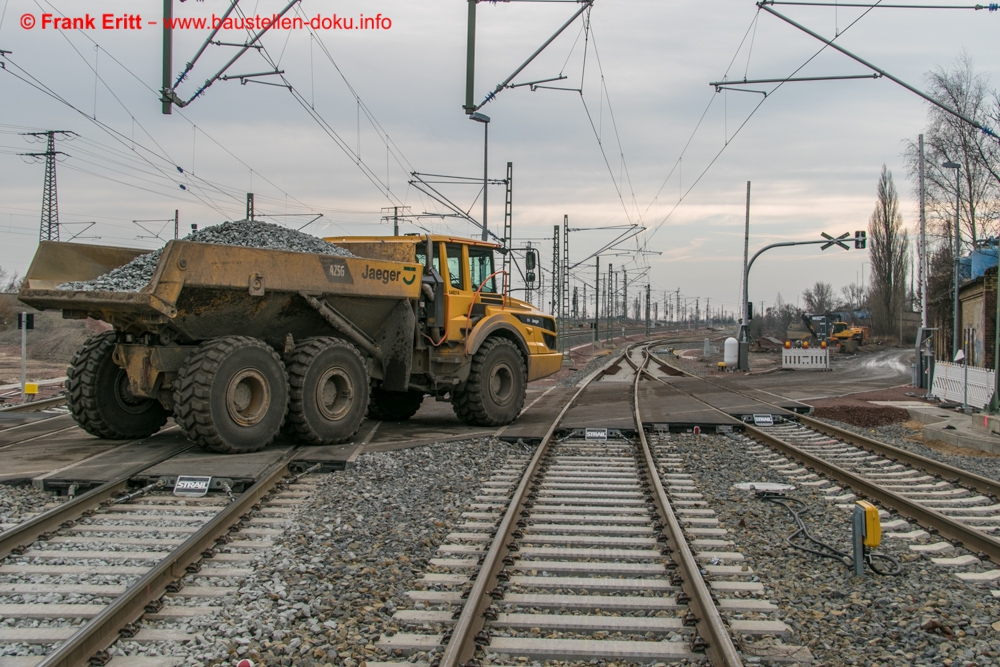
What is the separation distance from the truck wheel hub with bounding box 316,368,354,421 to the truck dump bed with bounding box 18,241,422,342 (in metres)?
0.70

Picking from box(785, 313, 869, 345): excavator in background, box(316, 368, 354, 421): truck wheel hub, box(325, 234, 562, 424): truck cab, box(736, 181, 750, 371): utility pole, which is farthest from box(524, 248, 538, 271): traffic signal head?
box(785, 313, 869, 345): excavator in background

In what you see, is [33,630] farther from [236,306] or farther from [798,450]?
[798,450]

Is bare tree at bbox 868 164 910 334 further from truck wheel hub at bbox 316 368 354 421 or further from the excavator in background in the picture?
truck wheel hub at bbox 316 368 354 421

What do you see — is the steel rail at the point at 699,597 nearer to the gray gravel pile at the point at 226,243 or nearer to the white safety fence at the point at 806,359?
the gray gravel pile at the point at 226,243

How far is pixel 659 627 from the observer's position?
15.6 feet

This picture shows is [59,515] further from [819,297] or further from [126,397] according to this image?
[819,297]

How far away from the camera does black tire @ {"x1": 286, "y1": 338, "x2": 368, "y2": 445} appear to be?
33.1 feet

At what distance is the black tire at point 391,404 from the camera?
1383cm

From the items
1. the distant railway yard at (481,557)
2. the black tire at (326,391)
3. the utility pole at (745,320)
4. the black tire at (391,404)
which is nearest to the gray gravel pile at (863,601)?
the distant railway yard at (481,557)

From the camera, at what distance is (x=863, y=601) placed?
5.34m

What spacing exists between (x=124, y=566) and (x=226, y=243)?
4.77 meters

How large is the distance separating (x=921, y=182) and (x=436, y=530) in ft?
81.4

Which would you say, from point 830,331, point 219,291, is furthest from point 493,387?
point 830,331

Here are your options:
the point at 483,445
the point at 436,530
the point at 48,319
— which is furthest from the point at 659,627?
the point at 48,319
